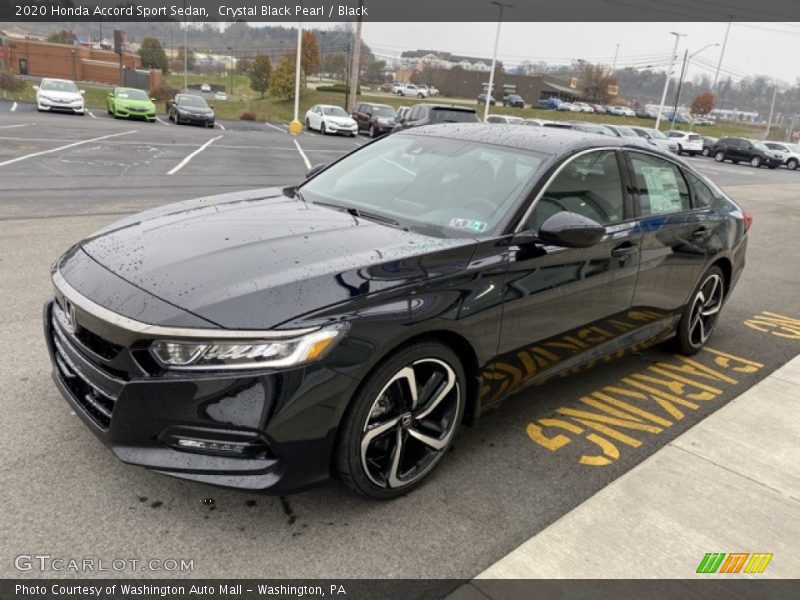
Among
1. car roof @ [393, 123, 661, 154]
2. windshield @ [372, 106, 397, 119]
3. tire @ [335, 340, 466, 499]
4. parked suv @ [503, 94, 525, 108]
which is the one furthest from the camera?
parked suv @ [503, 94, 525, 108]

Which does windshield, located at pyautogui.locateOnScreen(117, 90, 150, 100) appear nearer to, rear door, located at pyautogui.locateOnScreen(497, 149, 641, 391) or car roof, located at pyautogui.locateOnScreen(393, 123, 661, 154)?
car roof, located at pyautogui.locateOnScreen(393, 123, 661, 154)

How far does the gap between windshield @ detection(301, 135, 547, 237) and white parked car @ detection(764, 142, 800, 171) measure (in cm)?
4123

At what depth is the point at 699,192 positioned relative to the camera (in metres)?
4.88

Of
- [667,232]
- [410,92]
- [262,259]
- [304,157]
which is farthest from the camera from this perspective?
[410,92]

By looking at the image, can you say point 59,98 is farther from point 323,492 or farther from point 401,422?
point 401,422

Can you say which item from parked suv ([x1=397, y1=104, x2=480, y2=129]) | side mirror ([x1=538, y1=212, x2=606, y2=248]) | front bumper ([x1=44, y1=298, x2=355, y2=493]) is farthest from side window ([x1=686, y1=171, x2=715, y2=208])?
parked suv ([x1=397, y1=104, x2=480, y2=129])

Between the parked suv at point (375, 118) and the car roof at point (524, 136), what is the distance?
26.6m

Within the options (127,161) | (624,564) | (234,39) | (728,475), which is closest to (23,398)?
(624,564)

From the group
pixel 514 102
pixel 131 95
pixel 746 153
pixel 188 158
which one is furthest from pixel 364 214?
pixel 514 102

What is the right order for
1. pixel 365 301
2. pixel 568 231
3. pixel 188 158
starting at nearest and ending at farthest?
pixel 365 301 → pixel 568 231 → pixel 188 158

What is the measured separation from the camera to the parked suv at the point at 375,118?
30.9 metres

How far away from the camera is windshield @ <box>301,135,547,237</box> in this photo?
3424 mm

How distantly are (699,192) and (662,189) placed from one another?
2.08ft

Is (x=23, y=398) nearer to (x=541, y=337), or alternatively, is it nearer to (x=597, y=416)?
(x=541, y=337)
